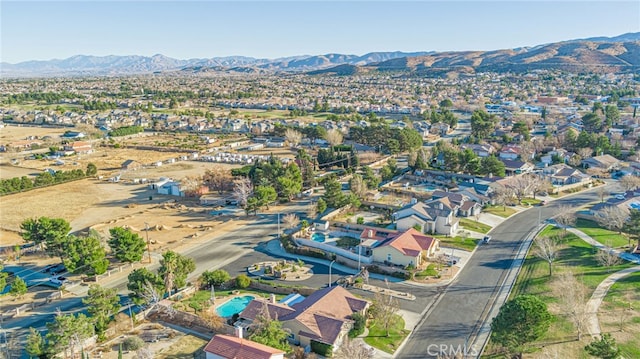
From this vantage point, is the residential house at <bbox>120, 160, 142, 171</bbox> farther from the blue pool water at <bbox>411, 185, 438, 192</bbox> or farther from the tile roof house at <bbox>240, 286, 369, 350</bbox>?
the tile roof house at <bbox>240, 286, 369, 350</bbox>

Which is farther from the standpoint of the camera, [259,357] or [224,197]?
[224,197]

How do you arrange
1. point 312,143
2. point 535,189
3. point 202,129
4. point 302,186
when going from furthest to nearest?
A: point 202,129
point 312,143
point 302,186
point 535,189

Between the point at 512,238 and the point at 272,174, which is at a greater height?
the point at 272,174

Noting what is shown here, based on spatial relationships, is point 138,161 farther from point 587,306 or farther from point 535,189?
point 587,306

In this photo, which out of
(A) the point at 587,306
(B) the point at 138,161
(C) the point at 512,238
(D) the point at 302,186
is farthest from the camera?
(B) the point at 138,161

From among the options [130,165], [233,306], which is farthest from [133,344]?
[130,165]

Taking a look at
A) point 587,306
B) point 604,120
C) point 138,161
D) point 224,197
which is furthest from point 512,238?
point 604,120
